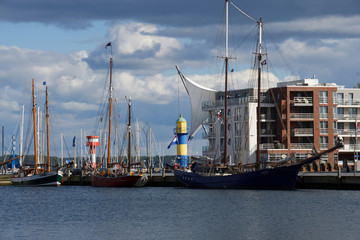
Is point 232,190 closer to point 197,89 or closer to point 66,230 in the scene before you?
point 66,230

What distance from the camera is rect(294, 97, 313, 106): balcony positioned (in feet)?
413

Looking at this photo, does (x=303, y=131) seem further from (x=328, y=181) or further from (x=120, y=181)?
(x=328, y=181)

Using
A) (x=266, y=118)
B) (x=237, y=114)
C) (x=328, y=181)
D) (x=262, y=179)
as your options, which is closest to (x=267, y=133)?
(x=266, y=118)

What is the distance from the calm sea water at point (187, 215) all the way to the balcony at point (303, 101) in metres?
39.1

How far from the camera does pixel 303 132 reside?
12612 cm

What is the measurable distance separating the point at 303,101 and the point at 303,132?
5.24 metres

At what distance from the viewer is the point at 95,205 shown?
76.9 meters

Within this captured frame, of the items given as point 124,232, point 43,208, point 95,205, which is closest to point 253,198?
point 95,205

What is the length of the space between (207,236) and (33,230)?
13.3 metres

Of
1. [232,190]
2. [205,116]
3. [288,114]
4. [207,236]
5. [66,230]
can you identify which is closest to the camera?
[207,236]

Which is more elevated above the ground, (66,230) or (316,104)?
(316,104)

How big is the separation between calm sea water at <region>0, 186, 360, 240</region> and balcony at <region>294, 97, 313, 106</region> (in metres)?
39.1

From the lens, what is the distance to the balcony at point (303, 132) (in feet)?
413

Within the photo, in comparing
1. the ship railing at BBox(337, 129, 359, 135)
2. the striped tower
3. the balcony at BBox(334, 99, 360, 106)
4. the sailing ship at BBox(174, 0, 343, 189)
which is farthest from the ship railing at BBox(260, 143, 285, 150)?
the sailing ship at BBox(174, 0, 343, 189)
